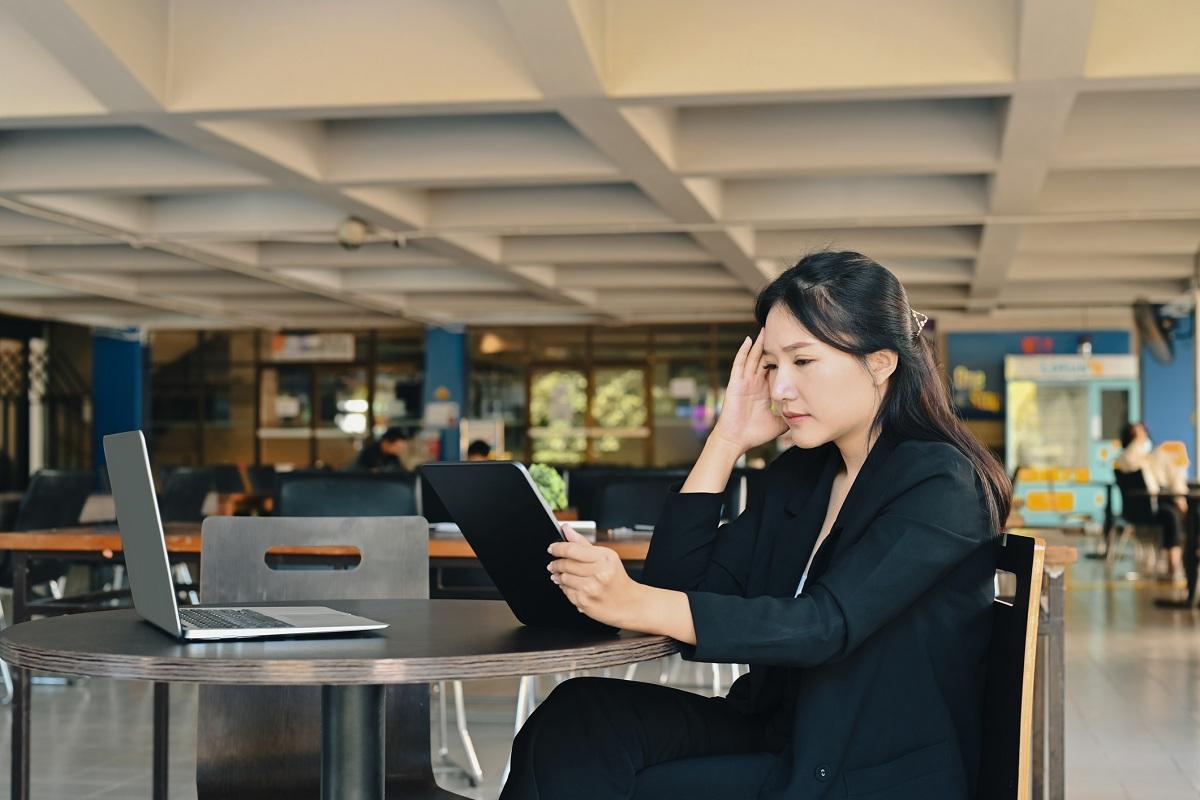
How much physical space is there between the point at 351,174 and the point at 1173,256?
7727 mm

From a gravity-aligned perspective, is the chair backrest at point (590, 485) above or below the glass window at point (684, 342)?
below

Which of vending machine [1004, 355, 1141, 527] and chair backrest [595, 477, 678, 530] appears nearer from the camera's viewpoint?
chair backrest [595, 477, 678, 530]

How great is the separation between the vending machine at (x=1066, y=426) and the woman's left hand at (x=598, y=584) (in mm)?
15078

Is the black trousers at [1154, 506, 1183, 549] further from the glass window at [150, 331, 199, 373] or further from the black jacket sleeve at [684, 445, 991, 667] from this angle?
the glass window at [150, 331, 199, 373]

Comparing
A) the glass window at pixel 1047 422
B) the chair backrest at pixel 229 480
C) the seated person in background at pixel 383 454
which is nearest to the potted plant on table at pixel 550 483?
the seated person in background at pixel 383 454

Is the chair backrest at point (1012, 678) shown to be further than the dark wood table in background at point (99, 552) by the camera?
No

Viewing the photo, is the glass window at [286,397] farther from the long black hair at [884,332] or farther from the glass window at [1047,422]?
the long black hair at [884,332]

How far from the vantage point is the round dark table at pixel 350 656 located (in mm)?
1453

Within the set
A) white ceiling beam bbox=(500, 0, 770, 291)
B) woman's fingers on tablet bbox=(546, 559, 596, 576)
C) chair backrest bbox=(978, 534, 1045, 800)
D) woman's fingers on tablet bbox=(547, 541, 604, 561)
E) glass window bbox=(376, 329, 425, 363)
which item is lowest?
chair backrest bbox=(978, 534, 1045, 800)

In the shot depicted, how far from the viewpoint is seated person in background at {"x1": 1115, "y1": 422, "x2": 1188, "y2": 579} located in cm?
1090

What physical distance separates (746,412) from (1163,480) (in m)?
10.7

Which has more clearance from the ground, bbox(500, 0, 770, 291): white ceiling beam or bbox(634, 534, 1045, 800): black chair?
bbox(500, 0, 770, 291): white ceiling beam

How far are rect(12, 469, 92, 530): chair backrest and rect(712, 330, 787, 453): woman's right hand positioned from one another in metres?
4.78

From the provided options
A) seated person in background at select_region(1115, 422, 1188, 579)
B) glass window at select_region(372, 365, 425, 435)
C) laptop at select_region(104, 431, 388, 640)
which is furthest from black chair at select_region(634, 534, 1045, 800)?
glass window at select_region(372, 365, 425, 435)
